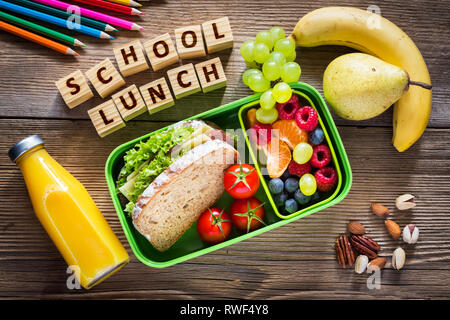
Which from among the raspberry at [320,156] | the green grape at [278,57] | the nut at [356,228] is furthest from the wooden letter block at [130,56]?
the nut at [356,228]

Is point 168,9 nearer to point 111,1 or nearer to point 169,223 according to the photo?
point 111,1

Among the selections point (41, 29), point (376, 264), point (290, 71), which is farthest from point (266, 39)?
point (376, 264)

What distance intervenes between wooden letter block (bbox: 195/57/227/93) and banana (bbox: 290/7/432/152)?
29 centimetres

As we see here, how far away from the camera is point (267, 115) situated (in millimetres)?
1154

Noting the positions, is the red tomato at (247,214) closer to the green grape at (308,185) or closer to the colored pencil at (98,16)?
the green grape at (308,185)

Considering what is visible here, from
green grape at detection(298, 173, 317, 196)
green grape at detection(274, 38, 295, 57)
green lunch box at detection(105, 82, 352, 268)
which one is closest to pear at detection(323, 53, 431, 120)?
green lunch box at detection(105, 82, 352, 268)

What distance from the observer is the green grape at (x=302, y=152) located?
110 centimetres

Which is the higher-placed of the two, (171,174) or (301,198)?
(171,174)

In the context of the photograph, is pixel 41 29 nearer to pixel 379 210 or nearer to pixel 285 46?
pixel 285 46

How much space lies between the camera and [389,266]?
1321 mm

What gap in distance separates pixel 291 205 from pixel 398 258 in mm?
512

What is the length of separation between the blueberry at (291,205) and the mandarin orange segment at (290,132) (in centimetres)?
18

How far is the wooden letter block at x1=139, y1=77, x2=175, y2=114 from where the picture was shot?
121 centimetres

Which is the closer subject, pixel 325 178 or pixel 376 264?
pixel 325 178
